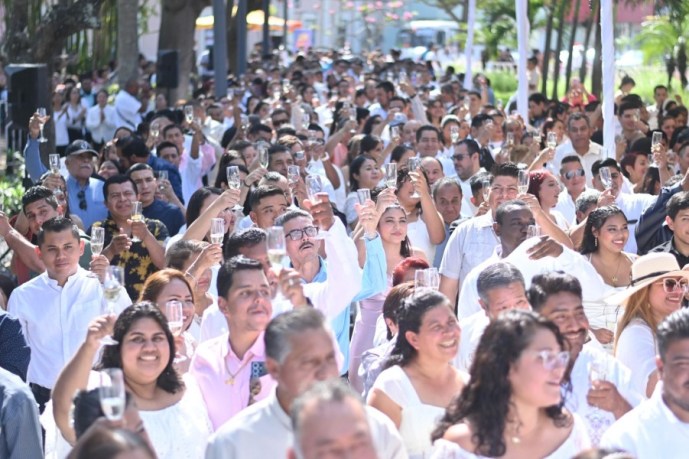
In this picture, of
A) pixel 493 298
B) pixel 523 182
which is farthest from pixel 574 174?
pixel 493 298

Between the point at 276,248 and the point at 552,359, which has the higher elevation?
the point at 276,248

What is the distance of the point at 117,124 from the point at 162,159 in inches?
339

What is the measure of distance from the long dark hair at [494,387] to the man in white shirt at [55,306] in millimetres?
3291

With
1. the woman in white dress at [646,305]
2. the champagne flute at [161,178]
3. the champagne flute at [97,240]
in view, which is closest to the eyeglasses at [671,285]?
the woman in white dress at [646,305]

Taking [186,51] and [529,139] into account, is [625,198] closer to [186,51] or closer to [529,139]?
[529,139]

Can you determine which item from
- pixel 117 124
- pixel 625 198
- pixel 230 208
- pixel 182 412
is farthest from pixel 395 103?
pixel 182 412

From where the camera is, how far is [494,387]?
4863 millimetres

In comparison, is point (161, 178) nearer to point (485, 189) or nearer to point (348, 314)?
point (485, 189)

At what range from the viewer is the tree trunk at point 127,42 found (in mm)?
24234

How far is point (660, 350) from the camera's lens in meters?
5.23

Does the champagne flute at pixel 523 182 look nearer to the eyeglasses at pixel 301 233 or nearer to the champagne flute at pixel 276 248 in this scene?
the eyeglasses at pixel 301 233

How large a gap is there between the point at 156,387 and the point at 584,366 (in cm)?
167

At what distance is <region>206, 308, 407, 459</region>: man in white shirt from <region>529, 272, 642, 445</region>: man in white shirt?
941mm

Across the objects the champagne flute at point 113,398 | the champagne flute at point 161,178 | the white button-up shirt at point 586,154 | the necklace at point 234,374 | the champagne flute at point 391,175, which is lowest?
the white button-up shirt at point 586,154
